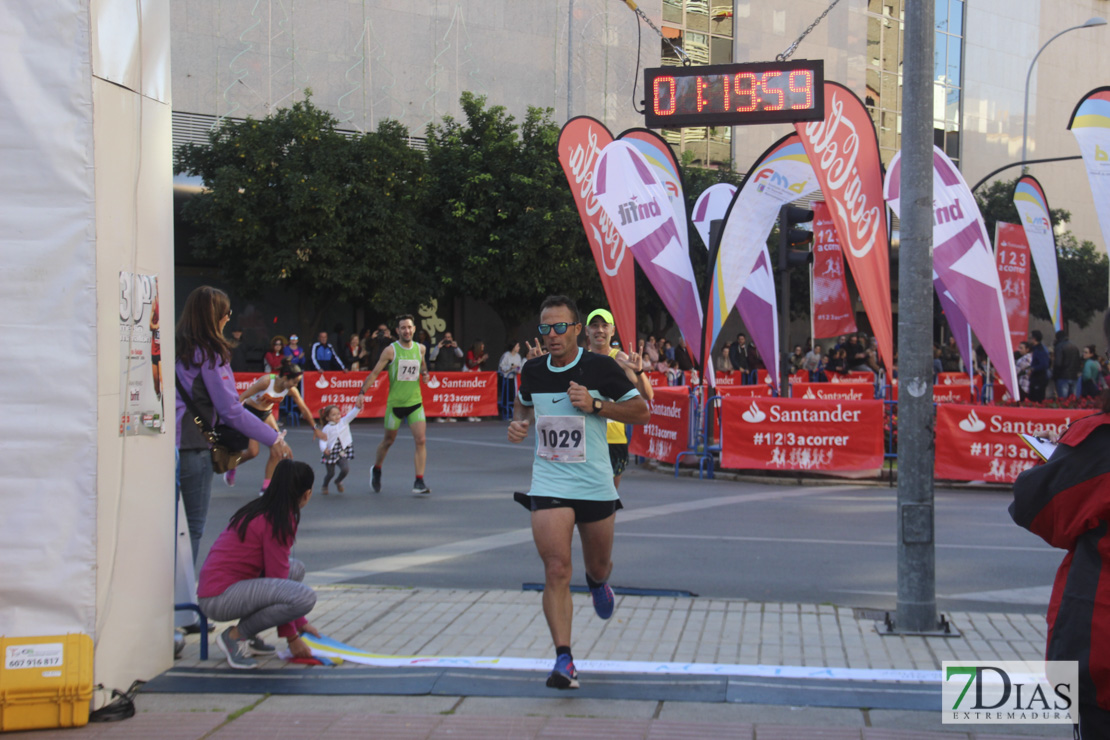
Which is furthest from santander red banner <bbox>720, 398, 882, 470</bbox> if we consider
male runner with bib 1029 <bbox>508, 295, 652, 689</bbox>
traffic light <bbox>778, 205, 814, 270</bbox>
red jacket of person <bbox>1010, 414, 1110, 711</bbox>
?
red jacket of person <bbox>1010, 414, 1110, 711</bbox>

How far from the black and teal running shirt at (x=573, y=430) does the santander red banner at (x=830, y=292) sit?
1462 cm

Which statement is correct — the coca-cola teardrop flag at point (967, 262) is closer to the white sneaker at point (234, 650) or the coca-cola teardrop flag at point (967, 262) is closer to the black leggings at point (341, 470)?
the black leggings at point (341, 470)

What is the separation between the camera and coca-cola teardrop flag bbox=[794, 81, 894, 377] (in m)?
12.7

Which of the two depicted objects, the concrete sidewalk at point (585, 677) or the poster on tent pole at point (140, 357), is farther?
the poster on tent pole at point (140, 357)

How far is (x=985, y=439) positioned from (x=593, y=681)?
9.23 meters

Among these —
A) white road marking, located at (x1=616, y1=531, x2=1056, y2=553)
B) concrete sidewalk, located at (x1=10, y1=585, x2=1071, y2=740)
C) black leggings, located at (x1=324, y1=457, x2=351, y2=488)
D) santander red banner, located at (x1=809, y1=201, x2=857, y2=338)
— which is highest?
santander red banner, located at (x1=809, y1=201, x2=857, y2=338)

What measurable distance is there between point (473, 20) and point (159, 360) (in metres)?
29.6

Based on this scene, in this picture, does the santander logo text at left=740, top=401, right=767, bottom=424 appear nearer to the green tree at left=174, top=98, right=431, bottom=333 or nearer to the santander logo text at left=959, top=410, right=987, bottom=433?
the santander logo text at left=959, top=410, right=987, bottom=433

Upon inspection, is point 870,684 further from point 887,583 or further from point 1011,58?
point 1011,58

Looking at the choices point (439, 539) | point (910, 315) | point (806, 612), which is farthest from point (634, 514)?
point (910, 315)

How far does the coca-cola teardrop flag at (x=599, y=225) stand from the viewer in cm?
1338

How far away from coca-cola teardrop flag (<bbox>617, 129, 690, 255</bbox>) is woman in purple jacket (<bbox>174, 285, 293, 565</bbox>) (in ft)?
29.0

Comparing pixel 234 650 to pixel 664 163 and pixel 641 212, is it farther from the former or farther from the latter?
pixel 664 163

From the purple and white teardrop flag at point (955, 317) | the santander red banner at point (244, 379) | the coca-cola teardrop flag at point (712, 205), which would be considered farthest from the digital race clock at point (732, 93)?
the santander red banner at point (244, 379)
